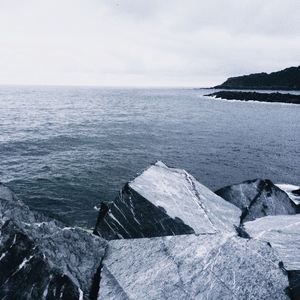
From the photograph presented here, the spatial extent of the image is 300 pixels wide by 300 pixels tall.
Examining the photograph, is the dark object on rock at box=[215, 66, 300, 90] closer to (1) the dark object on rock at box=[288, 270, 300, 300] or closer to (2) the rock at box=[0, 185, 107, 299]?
(1) the dark object on rock at box=[288, 270, 300, 300]

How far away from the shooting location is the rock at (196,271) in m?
4.87

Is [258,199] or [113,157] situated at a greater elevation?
[258,199]

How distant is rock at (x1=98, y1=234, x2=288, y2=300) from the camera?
4867mm

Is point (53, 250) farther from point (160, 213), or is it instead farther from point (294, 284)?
point (294, 284)

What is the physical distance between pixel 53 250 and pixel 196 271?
2637 mm

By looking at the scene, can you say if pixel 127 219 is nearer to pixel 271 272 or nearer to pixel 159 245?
pixel 159 245

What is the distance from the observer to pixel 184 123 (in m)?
43.3

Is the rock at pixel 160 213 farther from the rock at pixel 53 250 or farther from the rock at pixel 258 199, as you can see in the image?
the rock at pixel 258 199

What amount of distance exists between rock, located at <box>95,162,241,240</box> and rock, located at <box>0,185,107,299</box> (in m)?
1.06

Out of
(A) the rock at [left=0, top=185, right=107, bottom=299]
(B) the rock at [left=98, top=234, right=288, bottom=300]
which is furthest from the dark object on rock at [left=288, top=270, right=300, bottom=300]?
(A) the rock at [left=0, top=185, right=107, bottom=299]

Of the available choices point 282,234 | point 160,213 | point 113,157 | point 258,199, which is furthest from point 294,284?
point 113,157

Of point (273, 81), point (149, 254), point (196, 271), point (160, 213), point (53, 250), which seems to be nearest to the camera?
point (196, 271)

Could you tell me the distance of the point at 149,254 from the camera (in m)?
5.87

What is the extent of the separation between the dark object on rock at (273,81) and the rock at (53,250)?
Result: 145830 mm
